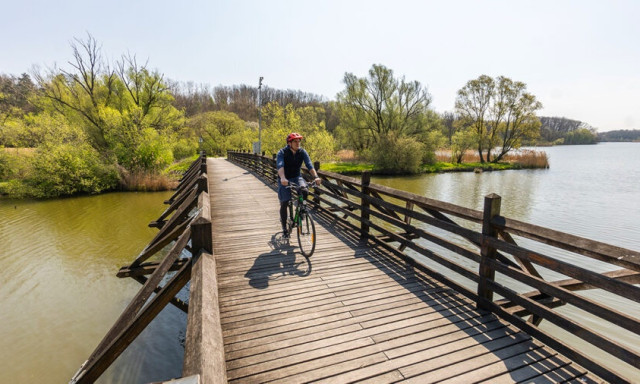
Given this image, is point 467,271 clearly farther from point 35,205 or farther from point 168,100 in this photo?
point 168,100

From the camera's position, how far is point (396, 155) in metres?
36.6

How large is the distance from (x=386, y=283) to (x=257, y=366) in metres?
2.45

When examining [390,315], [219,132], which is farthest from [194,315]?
[219,132]

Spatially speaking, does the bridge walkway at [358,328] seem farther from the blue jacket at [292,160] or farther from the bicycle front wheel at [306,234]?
the blue jacket at [292,160]

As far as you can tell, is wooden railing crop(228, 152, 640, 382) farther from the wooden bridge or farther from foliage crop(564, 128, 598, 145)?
foliage crop(564, 128, 598, 145)

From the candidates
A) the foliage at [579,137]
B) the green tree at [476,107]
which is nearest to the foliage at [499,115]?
the green tree at [476,107]

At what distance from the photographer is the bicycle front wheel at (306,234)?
572cm

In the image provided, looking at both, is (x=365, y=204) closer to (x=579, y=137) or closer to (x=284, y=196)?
(x=284, y=196)

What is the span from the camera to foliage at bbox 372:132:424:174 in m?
36.4

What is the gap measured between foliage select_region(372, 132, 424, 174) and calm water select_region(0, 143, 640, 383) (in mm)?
13538

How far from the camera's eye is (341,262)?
18.3 feet

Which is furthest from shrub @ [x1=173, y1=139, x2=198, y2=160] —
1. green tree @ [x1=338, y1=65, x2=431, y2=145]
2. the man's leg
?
the man's leg

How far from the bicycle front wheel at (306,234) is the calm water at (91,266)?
336 centimetres

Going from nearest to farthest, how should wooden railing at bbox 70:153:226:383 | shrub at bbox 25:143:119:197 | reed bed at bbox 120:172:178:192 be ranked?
wooden railing at bbox 70:153:226:383, shrub at bbox 25:143:119:197, reed bed at bbox 120:172:178:192
